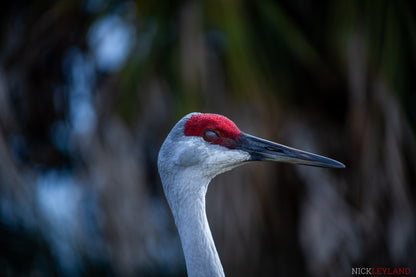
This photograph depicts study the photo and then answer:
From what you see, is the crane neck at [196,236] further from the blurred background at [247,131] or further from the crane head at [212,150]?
the blurred background at [247,131]

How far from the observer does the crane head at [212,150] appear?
1.44 m

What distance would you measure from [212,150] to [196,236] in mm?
298

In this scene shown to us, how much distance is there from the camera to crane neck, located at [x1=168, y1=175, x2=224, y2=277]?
1.36m

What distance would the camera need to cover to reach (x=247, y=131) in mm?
2850

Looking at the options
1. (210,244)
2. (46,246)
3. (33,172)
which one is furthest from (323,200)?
(33,172)

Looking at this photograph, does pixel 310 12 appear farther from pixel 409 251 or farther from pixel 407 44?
pixel 409 251

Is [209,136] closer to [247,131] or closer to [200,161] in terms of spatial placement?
[200,161]

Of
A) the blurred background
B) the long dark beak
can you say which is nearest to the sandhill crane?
the long dark beak

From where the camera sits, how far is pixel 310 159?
1444 millimetres

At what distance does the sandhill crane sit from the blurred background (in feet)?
4.10

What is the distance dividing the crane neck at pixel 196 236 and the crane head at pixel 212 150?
2.7 inches

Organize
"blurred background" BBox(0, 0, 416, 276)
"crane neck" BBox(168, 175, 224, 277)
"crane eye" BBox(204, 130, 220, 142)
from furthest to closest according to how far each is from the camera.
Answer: "blurred background" BBox(0, 0, 416, 276) → "crane eye" BBox(204, 130, 220, 142) → "crane neck" BBox(168, 175, 224, 277)

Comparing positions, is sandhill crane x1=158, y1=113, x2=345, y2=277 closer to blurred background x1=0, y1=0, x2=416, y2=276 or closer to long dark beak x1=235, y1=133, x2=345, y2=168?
long dark beak x1=235, y1=133, x2=345, y2=168

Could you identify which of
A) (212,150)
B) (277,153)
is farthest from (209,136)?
(277,153)
